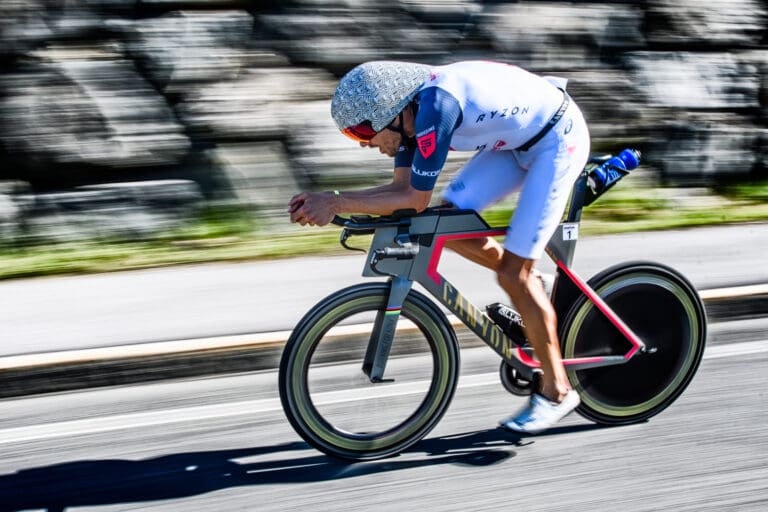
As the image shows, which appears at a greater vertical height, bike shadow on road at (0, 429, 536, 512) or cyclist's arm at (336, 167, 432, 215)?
cyclist's arm at (336, 167, 432, 215)

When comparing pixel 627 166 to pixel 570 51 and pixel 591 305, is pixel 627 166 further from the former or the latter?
pixel 570 51

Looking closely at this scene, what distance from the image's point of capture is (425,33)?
7.67m

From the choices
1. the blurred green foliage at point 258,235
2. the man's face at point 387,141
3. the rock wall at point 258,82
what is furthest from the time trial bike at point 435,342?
the rock wall at point 258,82

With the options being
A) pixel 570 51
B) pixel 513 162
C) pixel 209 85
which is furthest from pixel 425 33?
pixel 513 162

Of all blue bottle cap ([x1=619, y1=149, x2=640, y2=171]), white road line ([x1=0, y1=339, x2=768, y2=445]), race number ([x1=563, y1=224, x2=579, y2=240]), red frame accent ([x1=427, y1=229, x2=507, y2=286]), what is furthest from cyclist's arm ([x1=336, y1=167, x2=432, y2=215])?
blue bottle cap ([x1=619, y1=149, x2=640, y2=171])

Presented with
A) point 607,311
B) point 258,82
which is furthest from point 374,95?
point 258,82

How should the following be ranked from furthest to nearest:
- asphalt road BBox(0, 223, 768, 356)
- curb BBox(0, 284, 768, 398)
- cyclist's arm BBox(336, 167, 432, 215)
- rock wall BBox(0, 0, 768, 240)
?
rock wall BBox(0, 0, 768, 240) < asphalt road BBox(0, 223, 768, 356) < curb BBox(0, 284, 768, 398) < cyclist's arm BBox(336, 167, 432, 215)

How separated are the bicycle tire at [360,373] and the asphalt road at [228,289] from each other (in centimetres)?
139

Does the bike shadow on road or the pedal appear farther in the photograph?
the pedal

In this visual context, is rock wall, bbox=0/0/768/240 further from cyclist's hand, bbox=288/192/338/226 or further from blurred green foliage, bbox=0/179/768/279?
cyclist's hand, bbox=288/192/338/226

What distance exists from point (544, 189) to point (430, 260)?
1.82 feet

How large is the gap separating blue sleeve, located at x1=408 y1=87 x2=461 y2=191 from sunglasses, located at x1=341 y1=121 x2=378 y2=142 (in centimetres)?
19

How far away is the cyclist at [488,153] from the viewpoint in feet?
12.0

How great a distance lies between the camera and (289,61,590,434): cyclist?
366 cm
